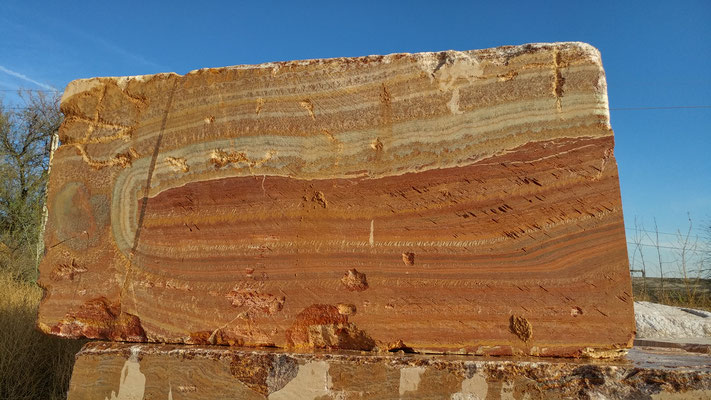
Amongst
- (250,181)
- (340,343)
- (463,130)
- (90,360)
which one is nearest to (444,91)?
(463,130)

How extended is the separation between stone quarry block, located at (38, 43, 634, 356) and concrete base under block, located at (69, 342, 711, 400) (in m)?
0.09

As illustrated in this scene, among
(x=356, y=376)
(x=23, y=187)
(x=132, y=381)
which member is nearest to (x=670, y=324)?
(x=356, y=376)

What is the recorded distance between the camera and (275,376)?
1500mm

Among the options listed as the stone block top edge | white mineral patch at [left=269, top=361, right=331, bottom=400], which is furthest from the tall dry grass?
white mineral patch at [left=269, top=361, right=331, bottom=400]

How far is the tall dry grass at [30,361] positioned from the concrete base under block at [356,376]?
1972mm

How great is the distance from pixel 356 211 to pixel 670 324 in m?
3.11

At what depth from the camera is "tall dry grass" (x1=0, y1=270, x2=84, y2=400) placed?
3422 millimetres

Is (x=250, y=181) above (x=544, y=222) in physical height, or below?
above

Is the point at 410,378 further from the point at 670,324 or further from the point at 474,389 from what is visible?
the point at 670,324

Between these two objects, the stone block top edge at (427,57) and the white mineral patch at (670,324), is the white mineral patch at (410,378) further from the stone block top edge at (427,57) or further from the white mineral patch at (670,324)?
the white mineral patch at (670,324)

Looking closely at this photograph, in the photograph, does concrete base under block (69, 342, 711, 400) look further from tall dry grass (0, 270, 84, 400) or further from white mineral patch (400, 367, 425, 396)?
tall dry grass (0, 270, 84, 400)

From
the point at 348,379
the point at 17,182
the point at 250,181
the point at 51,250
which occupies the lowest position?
the point at 348,379

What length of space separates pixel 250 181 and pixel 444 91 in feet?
2.08

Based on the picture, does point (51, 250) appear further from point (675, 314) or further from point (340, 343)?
point (675, 314)
